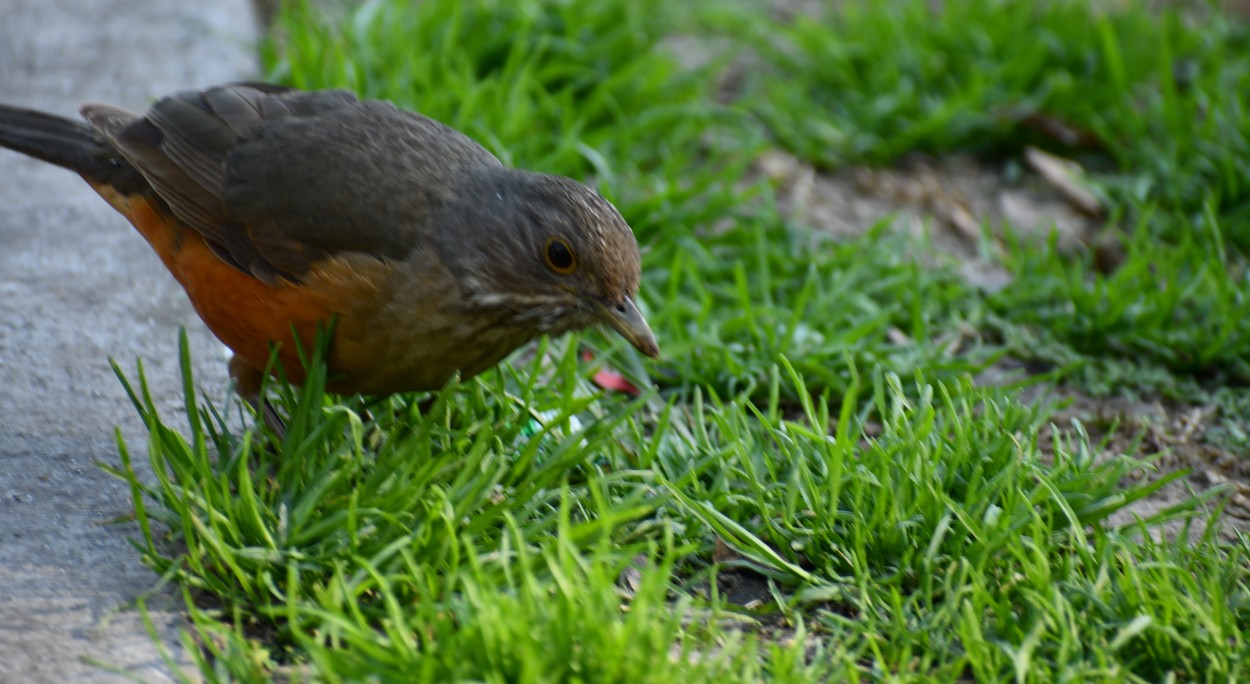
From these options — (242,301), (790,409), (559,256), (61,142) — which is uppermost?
(61,142)

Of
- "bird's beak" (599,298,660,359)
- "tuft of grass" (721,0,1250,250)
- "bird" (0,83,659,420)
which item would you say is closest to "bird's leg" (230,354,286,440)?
"bird" (0,83,659,420)

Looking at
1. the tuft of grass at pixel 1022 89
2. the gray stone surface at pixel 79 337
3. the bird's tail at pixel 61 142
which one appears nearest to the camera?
the gray stone surface at pixel 79 337

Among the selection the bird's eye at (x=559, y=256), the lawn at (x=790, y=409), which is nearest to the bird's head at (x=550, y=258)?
the bird's eye at (x=559, y=256)

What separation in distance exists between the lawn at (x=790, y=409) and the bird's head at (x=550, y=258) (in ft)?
1.06

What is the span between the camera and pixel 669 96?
6.66 metres

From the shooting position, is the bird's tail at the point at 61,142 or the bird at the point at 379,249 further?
the bird's tail at the point at 61,142

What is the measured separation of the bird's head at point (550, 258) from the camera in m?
3.81

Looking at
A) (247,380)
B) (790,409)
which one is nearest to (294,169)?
(247,380)

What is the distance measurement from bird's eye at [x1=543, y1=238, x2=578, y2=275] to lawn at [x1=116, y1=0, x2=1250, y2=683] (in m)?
0.47

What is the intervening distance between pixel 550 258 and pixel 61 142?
1796mm

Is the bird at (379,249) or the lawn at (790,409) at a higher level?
the bird at (379,249)

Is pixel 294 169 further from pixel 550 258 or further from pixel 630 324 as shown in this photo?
pixel 630 324

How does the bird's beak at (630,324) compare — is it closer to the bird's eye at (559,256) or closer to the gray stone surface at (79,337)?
the bird's eye at (559,256)

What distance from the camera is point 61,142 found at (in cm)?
446
